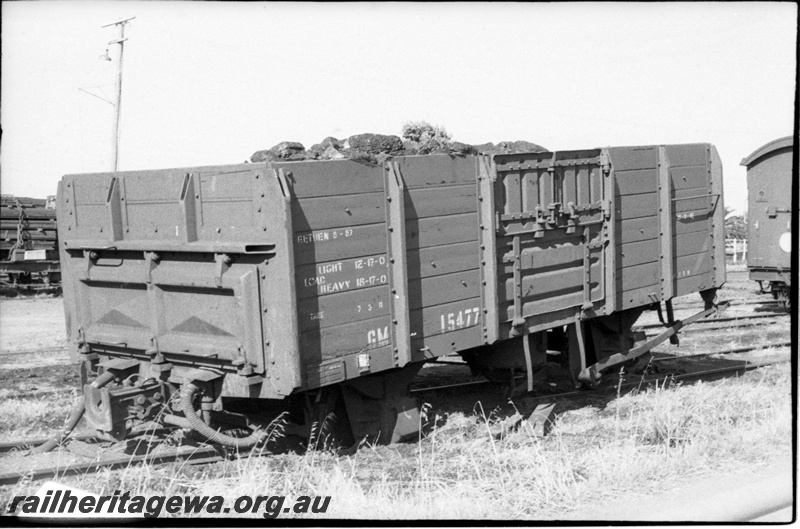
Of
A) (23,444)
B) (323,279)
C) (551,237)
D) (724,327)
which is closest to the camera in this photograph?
(323,279)

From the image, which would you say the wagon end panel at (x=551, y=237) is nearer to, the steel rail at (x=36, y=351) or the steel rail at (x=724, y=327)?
the steel rail at (x=724, y=327)

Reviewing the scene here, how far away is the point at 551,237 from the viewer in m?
8.82

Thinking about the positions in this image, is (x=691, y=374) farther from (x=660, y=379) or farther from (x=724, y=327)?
(x=724, y=327)

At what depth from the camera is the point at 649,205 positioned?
10.0 m

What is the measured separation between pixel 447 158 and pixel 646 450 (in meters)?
3.17

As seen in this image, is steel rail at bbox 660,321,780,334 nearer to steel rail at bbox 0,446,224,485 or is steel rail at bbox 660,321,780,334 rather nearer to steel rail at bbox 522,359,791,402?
steel rail at bbox 522,359,791,402

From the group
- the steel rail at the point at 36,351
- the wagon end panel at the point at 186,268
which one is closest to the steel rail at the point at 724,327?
the wagon end panel at the point at 186,268

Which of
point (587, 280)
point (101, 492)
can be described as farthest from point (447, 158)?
point (101, 492)

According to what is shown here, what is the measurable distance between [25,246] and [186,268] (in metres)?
18.6

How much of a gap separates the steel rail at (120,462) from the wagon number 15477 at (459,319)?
231 centimetres

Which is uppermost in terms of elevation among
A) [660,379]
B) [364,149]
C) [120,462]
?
[364,149]

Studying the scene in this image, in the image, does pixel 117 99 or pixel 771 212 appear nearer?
pixel 771 212

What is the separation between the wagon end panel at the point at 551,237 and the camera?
833 cm

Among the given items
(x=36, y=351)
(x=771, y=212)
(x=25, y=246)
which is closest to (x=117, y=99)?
(x=25, y=246)
